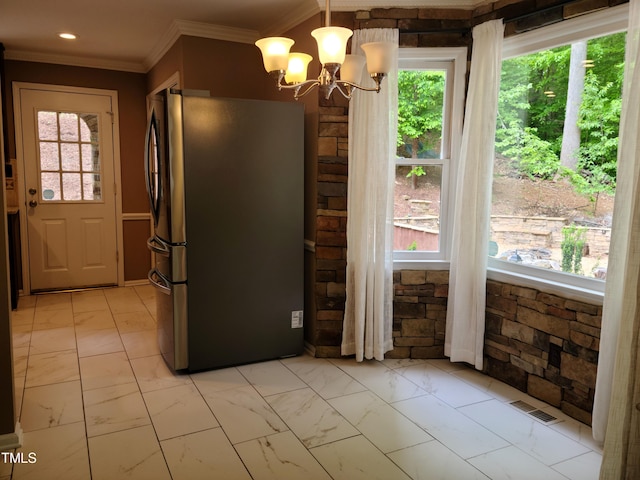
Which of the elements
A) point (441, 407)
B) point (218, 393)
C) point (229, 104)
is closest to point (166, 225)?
point (229, 104)

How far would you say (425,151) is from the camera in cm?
332

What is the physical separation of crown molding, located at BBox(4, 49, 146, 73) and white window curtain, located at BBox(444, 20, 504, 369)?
3.71m

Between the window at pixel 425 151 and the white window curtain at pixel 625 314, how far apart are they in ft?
3.79

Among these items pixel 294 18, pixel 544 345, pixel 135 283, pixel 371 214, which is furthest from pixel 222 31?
pixel 544 345

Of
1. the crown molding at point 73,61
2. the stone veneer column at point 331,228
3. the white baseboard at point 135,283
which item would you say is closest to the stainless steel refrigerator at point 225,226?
the stone veneer column at point 331,228

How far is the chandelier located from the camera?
6.28ft

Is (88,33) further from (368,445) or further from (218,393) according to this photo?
(368,445)

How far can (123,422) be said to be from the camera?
2.50m

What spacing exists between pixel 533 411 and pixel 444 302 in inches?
35.5

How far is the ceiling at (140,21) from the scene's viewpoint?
3299mm

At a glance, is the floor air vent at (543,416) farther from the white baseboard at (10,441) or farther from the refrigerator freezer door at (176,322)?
the white baseboard at (10,441)

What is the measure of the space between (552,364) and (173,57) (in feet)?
12.1

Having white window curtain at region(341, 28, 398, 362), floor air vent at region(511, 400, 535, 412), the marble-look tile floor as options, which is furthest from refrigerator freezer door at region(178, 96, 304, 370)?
floor air vent at region(511, 400, 535, 412)

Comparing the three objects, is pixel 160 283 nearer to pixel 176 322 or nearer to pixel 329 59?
pixel 176 322
